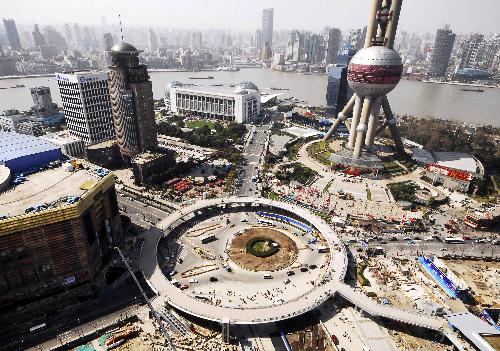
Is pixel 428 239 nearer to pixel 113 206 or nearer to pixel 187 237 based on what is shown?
pixel 187 237

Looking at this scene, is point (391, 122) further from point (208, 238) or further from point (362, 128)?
point (208, 238)

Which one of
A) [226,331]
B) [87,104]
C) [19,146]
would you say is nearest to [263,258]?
[226,331]

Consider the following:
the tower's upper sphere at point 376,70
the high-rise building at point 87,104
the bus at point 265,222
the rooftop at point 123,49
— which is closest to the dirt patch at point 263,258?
the bus at point 265,222

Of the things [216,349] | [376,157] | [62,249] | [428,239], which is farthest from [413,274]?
[62,249]

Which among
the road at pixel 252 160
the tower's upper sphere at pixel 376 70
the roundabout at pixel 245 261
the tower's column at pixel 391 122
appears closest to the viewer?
the roundabout at pixel 245 261

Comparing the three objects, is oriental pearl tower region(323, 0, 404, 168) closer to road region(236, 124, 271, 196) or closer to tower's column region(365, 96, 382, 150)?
tower's column region(365, 96, 382, 150)

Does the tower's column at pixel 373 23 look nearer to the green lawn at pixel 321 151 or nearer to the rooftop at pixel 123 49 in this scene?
the green lawn at pixel 321 151

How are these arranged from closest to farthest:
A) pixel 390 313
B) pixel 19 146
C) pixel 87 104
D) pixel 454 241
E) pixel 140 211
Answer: pixel 390 313, pixel 19 146, pixel 454 241, pixel 140 211, pixel 87 104
